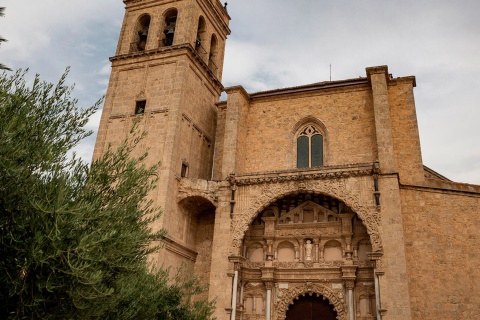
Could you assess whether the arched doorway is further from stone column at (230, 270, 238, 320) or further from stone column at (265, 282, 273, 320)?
stone column at (230, 270, 238, 320)

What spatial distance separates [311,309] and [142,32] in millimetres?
12307

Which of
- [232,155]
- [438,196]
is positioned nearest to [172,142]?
[232,155]

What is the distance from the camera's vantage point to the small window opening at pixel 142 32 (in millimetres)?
17711

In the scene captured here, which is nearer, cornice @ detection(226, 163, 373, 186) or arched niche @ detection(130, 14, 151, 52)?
cornice @ detection(226, 163, 373, 186)

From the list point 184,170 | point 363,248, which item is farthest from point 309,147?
point 184,170

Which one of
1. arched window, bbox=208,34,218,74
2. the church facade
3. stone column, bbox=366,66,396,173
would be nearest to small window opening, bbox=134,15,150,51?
the church facade

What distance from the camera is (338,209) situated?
13.5m

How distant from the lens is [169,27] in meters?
17.5

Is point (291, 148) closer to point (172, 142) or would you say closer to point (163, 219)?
point (172, 142)

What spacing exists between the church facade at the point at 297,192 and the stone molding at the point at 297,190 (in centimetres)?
3

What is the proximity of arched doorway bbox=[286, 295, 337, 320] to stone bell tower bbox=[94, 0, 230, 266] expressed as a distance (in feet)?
12.2

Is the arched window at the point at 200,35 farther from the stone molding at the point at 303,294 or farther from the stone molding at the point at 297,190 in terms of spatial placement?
the stone molding at the point at 303,294

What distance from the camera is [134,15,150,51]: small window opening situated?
17.7 meters

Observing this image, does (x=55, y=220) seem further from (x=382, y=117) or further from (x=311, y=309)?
(x=382, y=117)
